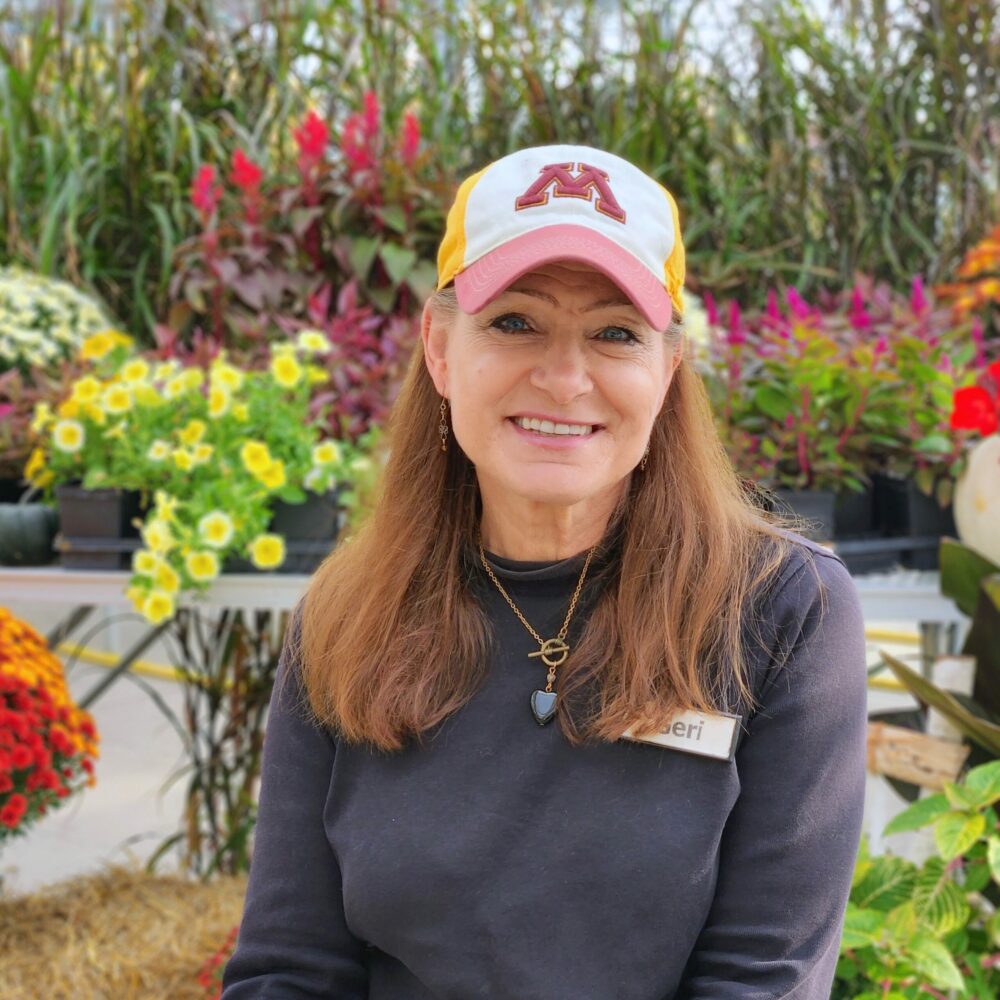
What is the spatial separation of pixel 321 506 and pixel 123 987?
1.08 metres

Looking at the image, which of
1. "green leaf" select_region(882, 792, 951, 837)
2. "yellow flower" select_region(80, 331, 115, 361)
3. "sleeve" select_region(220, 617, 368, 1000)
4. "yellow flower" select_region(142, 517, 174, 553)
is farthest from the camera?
"yellow flower" select_region(80, 331, 115, 361)

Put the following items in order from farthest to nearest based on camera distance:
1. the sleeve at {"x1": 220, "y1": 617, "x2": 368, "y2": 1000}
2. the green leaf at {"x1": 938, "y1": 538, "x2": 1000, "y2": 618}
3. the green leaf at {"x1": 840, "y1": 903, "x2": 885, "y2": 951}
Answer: the green leaf at {"x1": 938, "y1": 538, "x2": 1000, "y2": 618} < the green leaf at {"x1": 840, "y1": 903, "x2": 885, "y2": 951} < the sleeve at {"x1": 220, "y1": 617, "x2": 368, "y2": 1000}

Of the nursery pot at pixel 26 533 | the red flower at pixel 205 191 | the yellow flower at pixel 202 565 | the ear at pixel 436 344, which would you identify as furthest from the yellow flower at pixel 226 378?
the ear at pixel 436 344

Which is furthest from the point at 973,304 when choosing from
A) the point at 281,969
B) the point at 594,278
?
the point at 281,969

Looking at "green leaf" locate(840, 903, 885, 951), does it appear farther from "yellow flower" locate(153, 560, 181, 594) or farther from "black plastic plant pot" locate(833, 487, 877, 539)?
"yellow flower" locate(153, 560, 181, 594)

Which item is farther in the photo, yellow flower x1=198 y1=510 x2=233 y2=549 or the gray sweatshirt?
yellow flower x1=198 y1=510 x2=233 y2=549

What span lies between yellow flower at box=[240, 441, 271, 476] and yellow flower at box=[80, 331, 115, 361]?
0.53 metres

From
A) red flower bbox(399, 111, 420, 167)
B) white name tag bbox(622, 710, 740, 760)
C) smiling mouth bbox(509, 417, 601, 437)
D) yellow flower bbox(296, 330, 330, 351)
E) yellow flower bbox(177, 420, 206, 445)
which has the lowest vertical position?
white name tag bbox(622, 710, 740, 760)

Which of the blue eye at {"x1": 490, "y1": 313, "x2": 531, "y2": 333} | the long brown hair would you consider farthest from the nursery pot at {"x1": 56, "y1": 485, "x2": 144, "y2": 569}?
the blue eye at {"x1": 490, "y1": 313, "x2": 531, "y2": 333}

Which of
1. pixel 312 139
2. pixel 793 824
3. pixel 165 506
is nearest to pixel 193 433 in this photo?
pixel 165 506

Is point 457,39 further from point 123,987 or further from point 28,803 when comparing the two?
point 123,987

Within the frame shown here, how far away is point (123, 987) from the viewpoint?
2.46 metres

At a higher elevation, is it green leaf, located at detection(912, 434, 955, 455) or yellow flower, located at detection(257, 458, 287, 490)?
green leaf, located at detection(912, 434, 955, 455)

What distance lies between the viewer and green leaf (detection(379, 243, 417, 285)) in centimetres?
306
